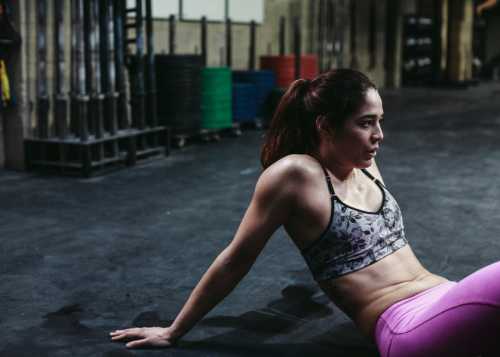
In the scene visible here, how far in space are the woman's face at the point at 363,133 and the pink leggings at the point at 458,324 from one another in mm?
461

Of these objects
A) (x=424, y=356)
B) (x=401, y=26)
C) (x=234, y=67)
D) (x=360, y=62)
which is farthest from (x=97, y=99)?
(x=401, y=26)

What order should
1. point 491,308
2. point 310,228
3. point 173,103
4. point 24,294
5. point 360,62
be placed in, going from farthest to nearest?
point 360,62
point 173,103
point 24,294
point 310,228
point 491,308

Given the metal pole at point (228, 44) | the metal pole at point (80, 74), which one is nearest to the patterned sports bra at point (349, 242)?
the metal pole at point (80, 74)

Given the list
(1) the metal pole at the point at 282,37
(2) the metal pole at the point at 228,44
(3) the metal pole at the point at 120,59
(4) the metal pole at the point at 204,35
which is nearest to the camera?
(3) the metal pole at the point at 120,59

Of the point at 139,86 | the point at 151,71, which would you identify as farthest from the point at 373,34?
the point at 139,86

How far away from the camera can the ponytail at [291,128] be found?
2.15 metres

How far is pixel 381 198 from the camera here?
89.7 inches

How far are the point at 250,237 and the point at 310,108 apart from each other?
433 mm

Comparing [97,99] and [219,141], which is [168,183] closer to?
[97,99]

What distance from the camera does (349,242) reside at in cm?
212

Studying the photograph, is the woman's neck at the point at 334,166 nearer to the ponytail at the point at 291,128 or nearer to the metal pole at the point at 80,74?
the ponytail at the point at 291,128

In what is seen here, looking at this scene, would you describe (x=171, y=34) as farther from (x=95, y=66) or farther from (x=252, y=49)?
(x=95, y=66)

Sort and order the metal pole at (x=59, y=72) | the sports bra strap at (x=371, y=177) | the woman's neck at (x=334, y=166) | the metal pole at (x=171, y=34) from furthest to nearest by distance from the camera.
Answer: the metal pole at (x=171, y=34) < the metal pole at (x=59, y=72) < the sports bra strap at (x=371, y=177) < the woman's neck at (x=334, y=166)

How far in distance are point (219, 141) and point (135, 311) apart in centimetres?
579
